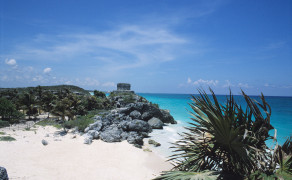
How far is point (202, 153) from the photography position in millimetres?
3943

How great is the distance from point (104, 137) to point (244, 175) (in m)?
15.9

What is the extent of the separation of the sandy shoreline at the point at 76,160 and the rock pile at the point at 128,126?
96 cm

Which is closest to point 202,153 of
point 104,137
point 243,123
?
point 243,123

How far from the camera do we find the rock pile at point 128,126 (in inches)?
688

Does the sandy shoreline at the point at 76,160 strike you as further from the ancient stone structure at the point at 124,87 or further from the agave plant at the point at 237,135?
the ancient stone structure at the point at 124,87

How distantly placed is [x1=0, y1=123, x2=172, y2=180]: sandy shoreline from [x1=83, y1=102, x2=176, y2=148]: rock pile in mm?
961

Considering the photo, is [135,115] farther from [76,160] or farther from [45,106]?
[45,106]

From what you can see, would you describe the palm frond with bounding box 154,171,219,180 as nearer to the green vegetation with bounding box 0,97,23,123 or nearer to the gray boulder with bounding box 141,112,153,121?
the gray boulder with bounding box 141,112,153,121

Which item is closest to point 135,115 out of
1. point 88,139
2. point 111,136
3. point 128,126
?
point 128,126

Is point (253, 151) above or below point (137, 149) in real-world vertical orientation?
above

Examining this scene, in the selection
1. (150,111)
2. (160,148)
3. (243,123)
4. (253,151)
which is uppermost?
(243,123)

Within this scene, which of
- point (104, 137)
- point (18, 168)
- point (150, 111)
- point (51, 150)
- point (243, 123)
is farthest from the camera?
point (150, 111)

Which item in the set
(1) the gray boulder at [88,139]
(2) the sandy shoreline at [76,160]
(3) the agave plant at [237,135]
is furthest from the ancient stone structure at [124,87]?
(3) the agave plant at [237,135]

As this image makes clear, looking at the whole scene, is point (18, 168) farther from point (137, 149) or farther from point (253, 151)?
point (253, 151)
